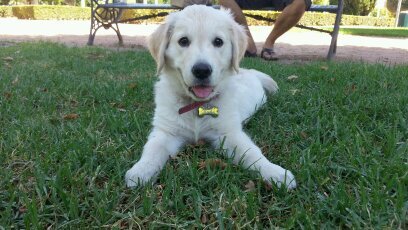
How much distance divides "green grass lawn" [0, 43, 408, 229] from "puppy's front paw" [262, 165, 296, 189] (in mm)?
48

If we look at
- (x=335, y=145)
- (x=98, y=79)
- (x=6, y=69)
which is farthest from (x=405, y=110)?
(x=6, y=69)

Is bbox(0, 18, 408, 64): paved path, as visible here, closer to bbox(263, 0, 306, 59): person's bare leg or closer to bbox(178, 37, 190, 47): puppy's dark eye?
bbox(263, 0, 306, 59): person's bare leg

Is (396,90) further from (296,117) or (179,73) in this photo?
(179,73)

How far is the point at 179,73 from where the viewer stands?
2525 millimetres

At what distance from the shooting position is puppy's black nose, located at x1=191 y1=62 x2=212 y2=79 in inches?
90.1

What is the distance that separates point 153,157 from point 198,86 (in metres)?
0.61

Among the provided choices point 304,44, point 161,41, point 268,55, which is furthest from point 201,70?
point 304,44

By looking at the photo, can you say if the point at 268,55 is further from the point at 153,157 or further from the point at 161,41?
the point at 153,157

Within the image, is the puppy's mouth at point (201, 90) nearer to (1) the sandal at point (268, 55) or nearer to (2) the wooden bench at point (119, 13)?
(1) the sandal at point (268, 55)

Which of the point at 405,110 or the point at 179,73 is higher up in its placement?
the point at 179,73

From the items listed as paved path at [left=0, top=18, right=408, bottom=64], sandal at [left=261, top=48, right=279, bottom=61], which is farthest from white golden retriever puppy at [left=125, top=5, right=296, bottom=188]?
paved path at [left=0, top=18, right=408, bottom=64]

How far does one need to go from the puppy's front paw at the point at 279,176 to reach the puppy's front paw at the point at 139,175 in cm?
54

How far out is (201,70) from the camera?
2.29 meters

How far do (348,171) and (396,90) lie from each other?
1972 millimetres
